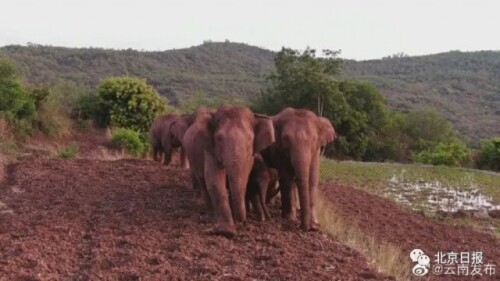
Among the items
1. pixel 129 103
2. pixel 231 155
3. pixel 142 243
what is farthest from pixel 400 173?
pixel 142 243

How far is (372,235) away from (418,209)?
6.18m

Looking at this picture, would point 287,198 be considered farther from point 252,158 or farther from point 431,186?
point 431,186

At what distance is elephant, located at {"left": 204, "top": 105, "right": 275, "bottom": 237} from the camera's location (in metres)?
7.97

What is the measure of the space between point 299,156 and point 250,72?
8207 cm

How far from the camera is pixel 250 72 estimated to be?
90.2 meters

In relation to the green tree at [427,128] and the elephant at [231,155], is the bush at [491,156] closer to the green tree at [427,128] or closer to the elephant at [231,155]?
the green tree at [427,128]

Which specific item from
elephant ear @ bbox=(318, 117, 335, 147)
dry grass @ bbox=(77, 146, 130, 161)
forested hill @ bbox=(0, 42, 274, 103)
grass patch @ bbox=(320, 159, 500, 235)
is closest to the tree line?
dry grass @ bbox=(77, 146, 130, 161)

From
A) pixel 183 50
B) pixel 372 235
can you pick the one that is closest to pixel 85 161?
pixel 372 235

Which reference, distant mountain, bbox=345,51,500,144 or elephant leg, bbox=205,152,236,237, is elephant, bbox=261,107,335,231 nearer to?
elephant leg, bbox=205,152,236,237

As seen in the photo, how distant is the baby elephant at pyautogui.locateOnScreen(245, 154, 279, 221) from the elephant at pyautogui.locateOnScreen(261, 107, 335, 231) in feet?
0.54

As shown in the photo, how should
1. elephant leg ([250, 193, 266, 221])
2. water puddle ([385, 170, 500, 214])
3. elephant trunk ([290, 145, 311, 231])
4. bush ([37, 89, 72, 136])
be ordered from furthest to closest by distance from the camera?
bush ([37, 89, 72, 136]), water puddle ([385, 170, 500, 214]), elephant leg ([250, 193, 266, 221]), elephant trunk ([290, 145, 311, 231])

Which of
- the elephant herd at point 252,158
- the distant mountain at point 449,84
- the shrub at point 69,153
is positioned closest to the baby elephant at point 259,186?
the elephant herd at point 252,158

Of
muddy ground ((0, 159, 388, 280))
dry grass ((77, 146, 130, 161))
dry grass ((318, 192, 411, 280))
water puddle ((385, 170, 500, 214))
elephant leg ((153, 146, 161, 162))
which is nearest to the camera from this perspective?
muddy ground ((0, 159, 388, 280))

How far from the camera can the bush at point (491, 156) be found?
31.6 m
